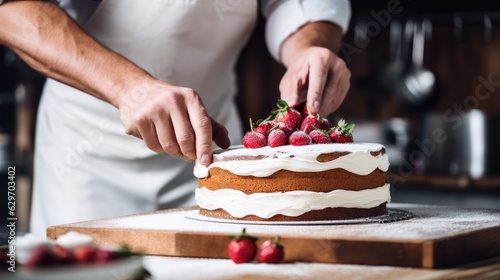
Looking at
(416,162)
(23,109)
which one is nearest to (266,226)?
(416,162)

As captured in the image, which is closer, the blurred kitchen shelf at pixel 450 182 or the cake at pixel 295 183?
the cake at pixel 295 183

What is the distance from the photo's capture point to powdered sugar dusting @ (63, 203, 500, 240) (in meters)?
1.49

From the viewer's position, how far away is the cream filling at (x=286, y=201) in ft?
5.60

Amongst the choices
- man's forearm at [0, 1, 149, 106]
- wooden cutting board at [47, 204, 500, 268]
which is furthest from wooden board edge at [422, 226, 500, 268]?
man's forearm at [0, 1, 149, 106]

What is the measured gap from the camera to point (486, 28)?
14.1ft

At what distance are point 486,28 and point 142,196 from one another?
104 inches

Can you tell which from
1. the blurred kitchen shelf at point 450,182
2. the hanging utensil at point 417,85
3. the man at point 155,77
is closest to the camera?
the man at point 155,77

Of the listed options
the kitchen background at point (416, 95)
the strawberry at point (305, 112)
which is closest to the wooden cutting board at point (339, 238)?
the strawberry at point (305, 112)

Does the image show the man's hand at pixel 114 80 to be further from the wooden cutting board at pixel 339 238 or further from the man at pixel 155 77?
the wooden cutting board at pixel 339 238

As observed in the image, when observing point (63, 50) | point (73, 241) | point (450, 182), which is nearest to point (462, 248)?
point (73, 241)

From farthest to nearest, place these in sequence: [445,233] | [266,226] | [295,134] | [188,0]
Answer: [188,0] < [295,134] < [266,226] < [445,233]

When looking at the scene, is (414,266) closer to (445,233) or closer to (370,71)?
(445,233)

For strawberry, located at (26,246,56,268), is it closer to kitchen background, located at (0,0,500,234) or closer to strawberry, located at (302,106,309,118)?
strawberry, located at (302,106,309,118)

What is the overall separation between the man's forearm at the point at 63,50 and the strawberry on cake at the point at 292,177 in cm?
26
